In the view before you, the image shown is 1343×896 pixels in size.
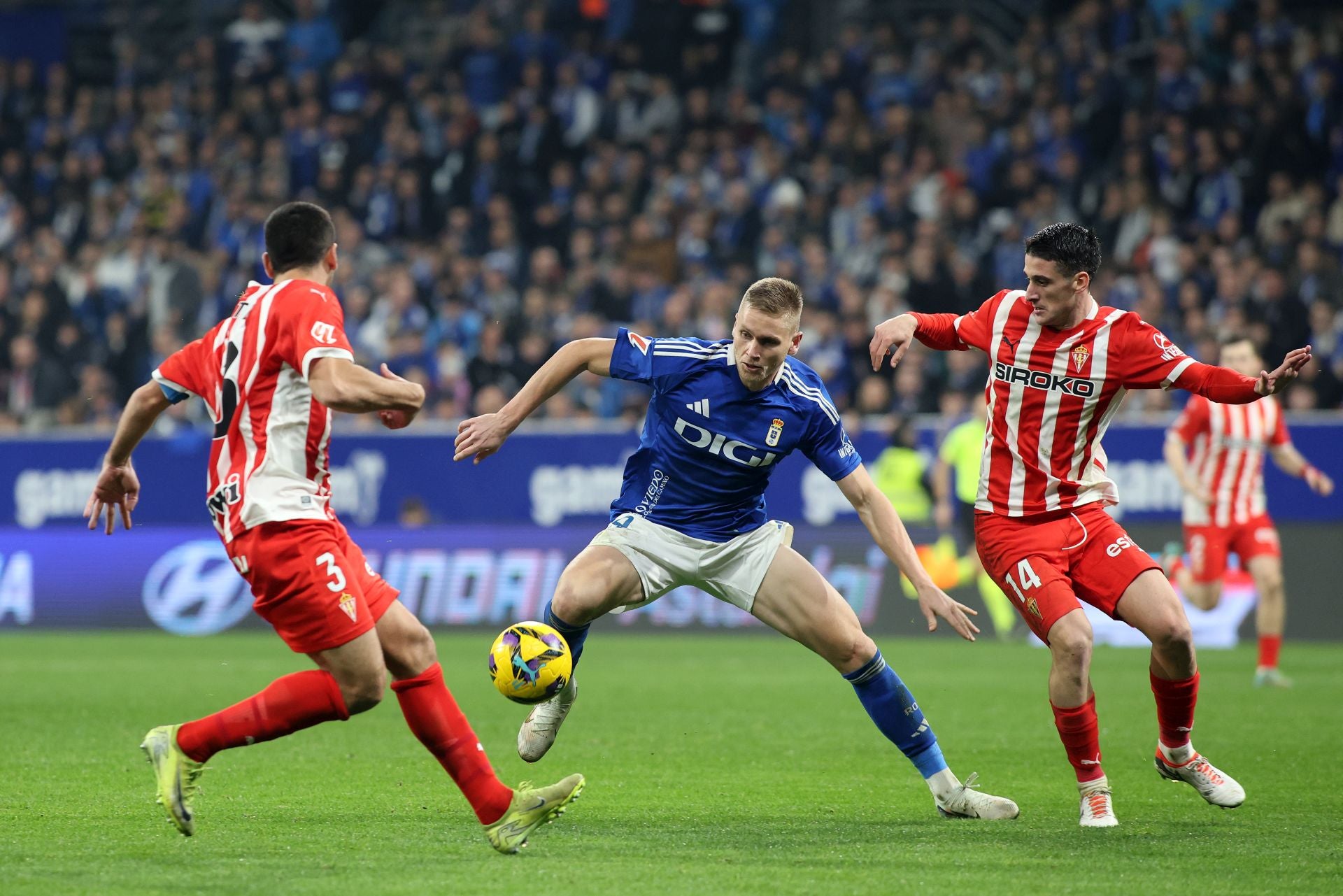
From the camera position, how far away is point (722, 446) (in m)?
6.92

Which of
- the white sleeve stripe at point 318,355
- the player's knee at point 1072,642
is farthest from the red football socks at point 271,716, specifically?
the player's knee at point 1072,642

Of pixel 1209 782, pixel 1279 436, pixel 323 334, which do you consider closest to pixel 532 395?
pixel 323 334

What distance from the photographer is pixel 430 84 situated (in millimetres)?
23828

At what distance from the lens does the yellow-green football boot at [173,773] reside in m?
5.65

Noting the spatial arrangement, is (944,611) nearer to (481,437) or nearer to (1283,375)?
(1283,375)

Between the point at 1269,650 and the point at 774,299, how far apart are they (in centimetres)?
721

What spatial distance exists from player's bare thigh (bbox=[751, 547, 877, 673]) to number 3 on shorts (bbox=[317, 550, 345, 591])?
6.16 ft

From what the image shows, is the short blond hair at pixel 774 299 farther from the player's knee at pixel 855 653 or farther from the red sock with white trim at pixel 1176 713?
the red sock with white trim at pixel 1176 713

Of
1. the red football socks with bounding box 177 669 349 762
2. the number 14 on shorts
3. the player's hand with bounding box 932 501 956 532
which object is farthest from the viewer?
the player's hand with bounding box 932 501 956 532

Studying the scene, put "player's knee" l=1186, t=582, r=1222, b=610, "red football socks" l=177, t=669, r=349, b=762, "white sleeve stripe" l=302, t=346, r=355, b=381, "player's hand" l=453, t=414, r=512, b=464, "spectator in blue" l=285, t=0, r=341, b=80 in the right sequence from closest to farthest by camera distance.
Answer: "white sleeve stripe" l=302, t=346, r=355, b=381, "red football socks" l=177, t=669, r=349, b=762, "player's hand" l=453, t=414, r=512, b=464, "player's knee" l=1186, t=582, r=1222, b=610, "spectator in blue" l=285, t=0, r=341, b=80

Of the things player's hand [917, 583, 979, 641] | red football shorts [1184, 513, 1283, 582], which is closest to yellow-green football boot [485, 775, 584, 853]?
player's hand [917, 583, 979, 641]

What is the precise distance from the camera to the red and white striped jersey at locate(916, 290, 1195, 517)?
6.94m

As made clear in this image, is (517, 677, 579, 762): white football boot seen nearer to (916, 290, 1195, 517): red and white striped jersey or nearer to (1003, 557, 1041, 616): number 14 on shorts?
(1003, 557, 1041, 616): number 14 on shorts

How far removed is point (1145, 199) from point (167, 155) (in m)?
13.2
